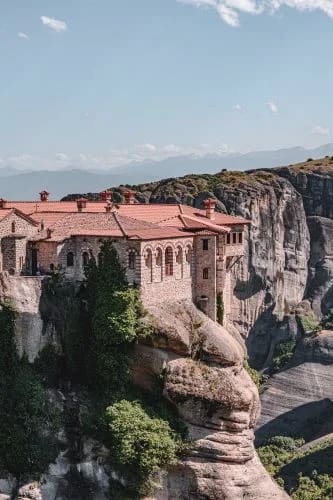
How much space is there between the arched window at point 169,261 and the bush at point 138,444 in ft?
26.7

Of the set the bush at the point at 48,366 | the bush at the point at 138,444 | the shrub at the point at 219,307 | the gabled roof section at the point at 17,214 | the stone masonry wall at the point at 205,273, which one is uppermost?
the gabled roof section at the point at 17,214

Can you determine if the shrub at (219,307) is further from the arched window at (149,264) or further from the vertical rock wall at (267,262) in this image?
the vertical rock wall at (267,262)

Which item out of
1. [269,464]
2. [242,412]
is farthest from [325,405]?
[242,412]

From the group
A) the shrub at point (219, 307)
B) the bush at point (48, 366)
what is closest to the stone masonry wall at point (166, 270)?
the shrub at point (219, 307)

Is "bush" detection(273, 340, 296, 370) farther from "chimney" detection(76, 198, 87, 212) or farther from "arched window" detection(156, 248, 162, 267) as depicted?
"arched window" detection(156, 248, 162, 267)

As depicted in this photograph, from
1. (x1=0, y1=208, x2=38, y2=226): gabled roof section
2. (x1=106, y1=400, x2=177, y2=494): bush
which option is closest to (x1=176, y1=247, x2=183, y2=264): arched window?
(x1=0, y1=208, x2=38, y2=226): gabled roof section

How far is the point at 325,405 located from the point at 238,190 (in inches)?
1139

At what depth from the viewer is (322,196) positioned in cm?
10406

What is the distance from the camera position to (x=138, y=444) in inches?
1633

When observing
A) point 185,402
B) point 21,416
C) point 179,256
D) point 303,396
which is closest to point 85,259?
point 179,256

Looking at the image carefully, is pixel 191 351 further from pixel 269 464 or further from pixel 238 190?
pixel 238 190

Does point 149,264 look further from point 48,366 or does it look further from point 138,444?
point 138,444

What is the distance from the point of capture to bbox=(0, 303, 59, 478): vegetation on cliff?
132ft

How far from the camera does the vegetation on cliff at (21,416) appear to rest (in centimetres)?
4012
